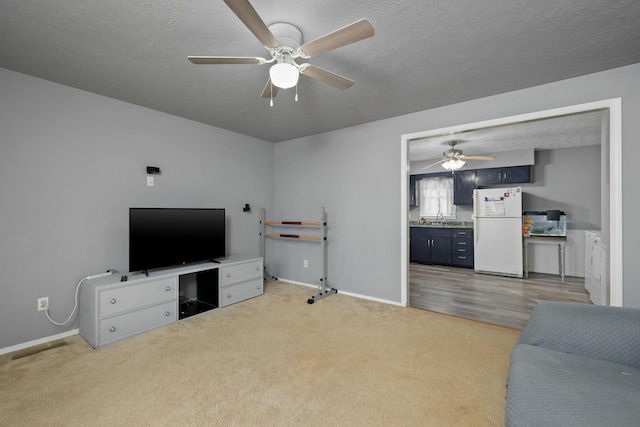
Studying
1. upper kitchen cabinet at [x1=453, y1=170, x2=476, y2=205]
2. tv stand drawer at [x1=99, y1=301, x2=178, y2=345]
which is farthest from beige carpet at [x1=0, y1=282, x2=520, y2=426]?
upper kitchen cabinet at [x1=453, y1=170, x2=476, y2=205]

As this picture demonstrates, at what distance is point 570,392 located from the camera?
116cm

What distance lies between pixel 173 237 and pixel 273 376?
1940mm

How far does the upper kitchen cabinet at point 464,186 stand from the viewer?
19.2ft

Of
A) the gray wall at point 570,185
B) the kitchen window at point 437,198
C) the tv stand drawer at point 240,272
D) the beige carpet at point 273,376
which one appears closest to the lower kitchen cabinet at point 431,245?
the kitchen window at point 437,198

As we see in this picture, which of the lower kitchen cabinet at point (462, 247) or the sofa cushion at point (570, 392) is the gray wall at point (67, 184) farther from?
the lower kitchen cabinet at point (462, 247)

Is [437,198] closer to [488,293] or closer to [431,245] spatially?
[431,245]

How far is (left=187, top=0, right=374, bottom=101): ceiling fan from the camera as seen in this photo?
53.0 inches

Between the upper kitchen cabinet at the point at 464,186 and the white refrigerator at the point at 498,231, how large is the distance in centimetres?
46

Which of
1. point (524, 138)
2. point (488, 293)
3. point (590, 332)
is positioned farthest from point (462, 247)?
point (590, 332)

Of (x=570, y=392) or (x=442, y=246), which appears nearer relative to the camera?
(x=570, y=392)

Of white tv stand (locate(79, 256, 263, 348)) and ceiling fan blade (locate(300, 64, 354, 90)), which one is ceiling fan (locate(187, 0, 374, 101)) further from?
white tv stand (locate(79, 256, 263, 348))

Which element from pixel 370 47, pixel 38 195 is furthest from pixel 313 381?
pixel 38 195

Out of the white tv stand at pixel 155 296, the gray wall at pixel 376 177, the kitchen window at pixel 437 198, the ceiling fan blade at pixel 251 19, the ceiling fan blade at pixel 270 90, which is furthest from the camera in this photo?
the kitchen window at pixel 437 198

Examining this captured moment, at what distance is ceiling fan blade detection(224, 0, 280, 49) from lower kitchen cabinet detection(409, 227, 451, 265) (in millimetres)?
5434
